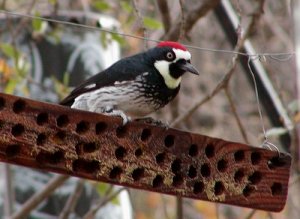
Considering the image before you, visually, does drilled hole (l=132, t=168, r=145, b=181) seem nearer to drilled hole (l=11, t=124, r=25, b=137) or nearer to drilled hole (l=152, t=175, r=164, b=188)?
drilled hole (l=152, t=175, r=164, b=188)

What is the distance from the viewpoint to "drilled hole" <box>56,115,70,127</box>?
3.06 meters

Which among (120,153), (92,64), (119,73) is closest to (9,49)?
(92,64)

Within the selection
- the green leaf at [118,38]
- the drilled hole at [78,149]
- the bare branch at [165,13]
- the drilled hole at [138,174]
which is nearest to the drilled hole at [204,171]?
the drilled hole at [138,174]

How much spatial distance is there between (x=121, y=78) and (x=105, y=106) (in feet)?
0.49

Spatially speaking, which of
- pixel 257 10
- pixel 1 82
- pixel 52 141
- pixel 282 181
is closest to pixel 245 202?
pixel 282 181

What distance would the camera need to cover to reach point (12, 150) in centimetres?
302

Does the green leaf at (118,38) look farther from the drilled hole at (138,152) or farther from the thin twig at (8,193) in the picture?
the drilled hole at (138,152)

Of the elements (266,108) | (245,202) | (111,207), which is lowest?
(245,202)

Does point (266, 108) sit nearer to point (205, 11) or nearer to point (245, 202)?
point (205, 11)

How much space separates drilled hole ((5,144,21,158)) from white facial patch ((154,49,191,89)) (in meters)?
1.15

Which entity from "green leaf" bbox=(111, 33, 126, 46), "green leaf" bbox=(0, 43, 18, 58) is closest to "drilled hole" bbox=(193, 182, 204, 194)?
"green leaf" bbox=(111, 33, 126, 46)

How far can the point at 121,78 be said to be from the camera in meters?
4.05

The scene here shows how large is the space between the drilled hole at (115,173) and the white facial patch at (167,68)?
91 cm

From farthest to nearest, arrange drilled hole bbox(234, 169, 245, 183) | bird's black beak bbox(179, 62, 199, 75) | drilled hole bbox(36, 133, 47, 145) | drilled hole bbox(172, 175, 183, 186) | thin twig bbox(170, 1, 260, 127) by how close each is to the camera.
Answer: thin twig bbox(170, 1, 260, 127)
bird's black beak bbox(179, 62, 199, 75)
drilled hole bbox(234, 169, 245, 183)
drilled hole bbox(172, 175, 183, 186)
drilled hole bbox(36, 133, 47, 145)
